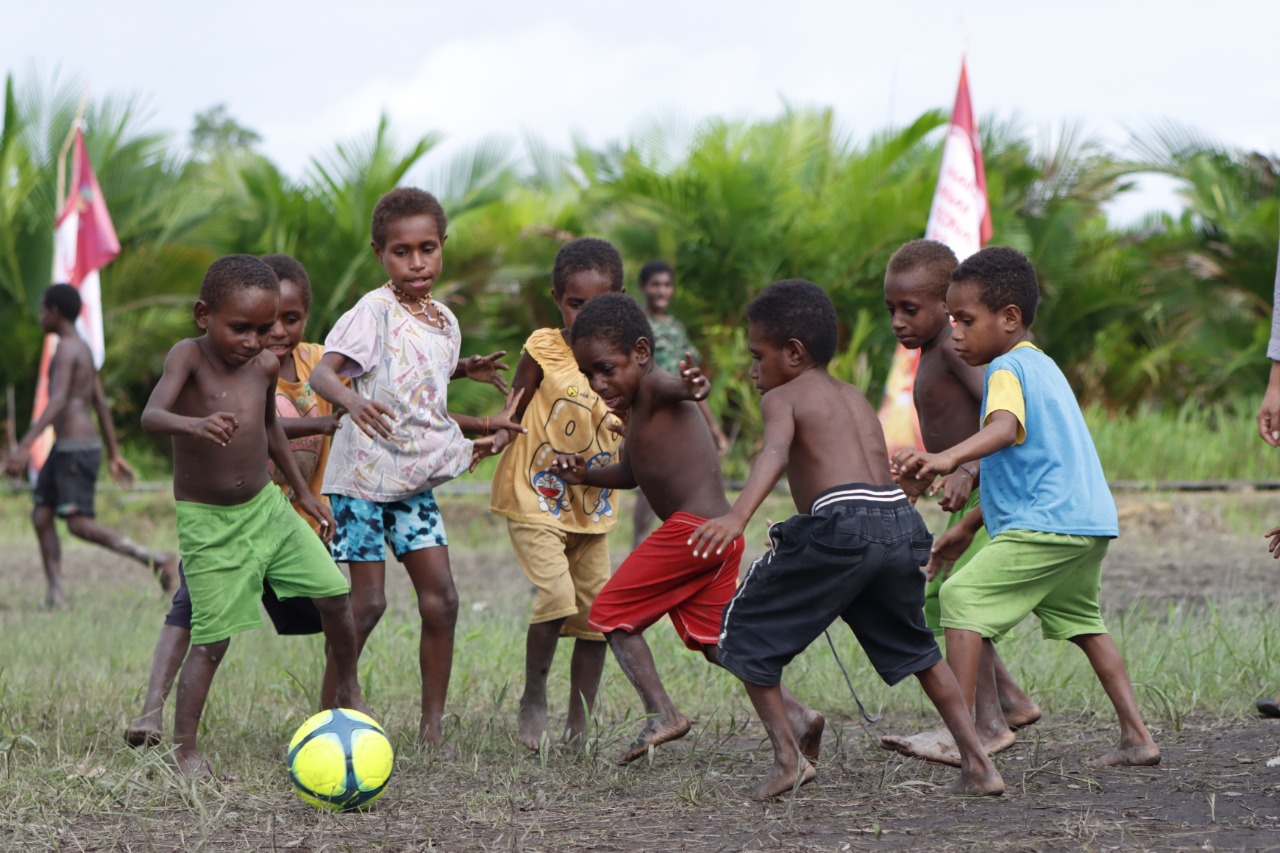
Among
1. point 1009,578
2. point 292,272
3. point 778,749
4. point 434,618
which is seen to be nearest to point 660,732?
point 778,749

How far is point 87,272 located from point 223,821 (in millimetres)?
8924

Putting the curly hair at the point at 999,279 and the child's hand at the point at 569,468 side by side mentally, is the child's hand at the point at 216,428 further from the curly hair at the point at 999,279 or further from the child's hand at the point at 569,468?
the curly hair at the point at 999,279

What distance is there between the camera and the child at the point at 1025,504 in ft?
12.8

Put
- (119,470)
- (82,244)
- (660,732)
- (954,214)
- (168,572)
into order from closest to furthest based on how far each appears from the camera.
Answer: (660,732) < (168,572) < (119,470) < (954,214) < (82,244)

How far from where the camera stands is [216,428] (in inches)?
153

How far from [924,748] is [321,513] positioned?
6.59ft

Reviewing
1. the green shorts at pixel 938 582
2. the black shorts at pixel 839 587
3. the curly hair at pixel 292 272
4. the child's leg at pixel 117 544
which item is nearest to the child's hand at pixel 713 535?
the black shorts at pixel 839 587

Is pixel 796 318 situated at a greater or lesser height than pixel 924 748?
greater

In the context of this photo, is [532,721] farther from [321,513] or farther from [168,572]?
[168,572]

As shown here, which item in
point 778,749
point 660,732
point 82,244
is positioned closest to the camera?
point 778,749

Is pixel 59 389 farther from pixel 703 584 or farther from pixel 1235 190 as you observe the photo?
pixel 1235 190

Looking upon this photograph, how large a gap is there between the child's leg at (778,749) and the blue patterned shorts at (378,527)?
1.32 meters

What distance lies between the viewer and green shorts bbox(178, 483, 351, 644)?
14.0ft

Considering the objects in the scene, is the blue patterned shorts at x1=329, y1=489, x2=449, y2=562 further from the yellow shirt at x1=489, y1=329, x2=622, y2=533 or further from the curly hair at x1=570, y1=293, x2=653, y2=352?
the curly hair at x1=570, y1=293, x2=653, y2=352
